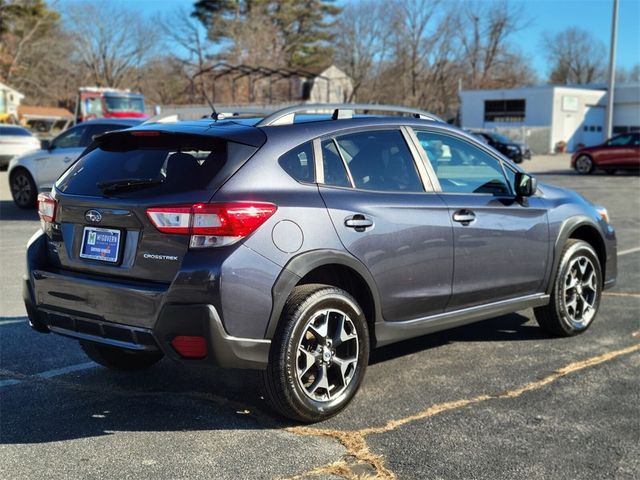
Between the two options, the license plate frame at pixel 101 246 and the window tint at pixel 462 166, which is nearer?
the license plate frame at pixel 101 246

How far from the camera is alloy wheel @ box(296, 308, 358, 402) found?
401 centimetres

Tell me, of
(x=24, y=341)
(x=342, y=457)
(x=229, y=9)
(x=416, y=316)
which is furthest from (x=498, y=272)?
(x=229, y=9)

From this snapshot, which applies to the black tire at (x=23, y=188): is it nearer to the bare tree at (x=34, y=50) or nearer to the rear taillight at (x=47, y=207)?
the rear taillight at (x=47, y=207)

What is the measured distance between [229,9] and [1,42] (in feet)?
71.4

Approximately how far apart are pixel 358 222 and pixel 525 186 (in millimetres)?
1694

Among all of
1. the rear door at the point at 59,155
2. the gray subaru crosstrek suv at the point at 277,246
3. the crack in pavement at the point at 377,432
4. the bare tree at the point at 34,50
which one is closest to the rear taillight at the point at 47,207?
the gray subaru crosstrek suv at the point at 277,246

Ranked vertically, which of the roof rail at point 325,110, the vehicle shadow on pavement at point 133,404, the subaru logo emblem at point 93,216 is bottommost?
the vehicle shadow on pavement at point 133,404

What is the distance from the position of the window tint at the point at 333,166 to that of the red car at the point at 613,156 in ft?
81.2

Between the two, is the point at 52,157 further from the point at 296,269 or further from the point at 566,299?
the point at 296,269

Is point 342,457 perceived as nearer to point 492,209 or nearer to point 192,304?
point 192,304

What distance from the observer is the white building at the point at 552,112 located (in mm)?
51875

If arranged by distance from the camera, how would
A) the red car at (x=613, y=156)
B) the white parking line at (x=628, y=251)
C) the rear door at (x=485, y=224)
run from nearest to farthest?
the rear door at (x=485, y=224)
the white parking line at (x=628, y=251)
the red car at (x=613, y=156)

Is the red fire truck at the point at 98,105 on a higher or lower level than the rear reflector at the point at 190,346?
higher

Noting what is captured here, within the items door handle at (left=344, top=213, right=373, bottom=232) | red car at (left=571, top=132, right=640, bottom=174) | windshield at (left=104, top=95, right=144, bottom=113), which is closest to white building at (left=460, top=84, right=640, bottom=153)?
red car at (left=571, top=132, right=640, bottom=174)
